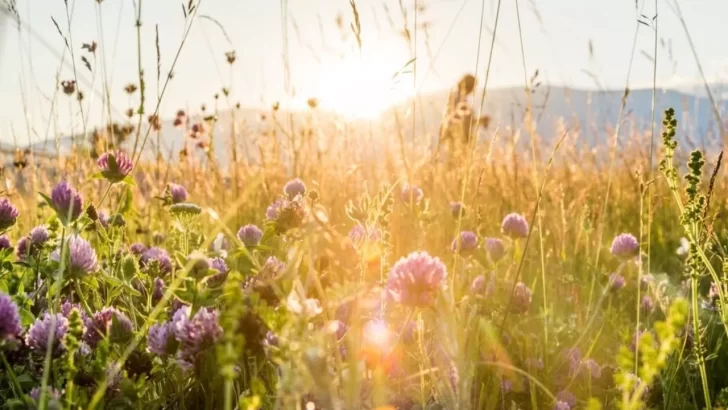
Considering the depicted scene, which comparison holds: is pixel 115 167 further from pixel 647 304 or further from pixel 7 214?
pixel 647 304

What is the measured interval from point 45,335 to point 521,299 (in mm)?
1102

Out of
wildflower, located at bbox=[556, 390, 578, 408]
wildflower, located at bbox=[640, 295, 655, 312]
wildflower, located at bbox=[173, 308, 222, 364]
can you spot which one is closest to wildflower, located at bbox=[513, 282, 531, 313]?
wildflower, located at bbox=[556, 390, 578, 408]

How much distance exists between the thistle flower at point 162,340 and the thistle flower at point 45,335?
0.14 m

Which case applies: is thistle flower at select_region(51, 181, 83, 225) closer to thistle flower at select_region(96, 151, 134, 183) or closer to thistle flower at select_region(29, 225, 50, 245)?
thistle flower at select_region(96, 151, 134, 183)

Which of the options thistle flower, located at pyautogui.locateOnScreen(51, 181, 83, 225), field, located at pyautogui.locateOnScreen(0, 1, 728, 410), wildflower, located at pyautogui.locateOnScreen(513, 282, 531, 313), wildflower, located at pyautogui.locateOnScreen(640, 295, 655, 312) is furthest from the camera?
wildflower, located at pyautogui.locateOnScreen(640, 295, 655, 312)

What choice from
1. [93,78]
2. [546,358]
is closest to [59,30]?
[93,78]

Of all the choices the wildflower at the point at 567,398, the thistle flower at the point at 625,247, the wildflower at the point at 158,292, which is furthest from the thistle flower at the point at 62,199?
the thistle flower at the point at 625,247

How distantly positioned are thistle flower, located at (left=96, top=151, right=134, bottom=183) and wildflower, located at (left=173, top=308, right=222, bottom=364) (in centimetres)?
48

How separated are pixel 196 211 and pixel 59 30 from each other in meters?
1.00

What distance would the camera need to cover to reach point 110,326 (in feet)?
3.92

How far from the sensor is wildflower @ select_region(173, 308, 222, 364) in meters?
1.08

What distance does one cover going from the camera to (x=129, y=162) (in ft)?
4.99

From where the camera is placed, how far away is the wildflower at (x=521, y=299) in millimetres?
1791

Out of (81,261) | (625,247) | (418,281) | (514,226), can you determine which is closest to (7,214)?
(81,261)
